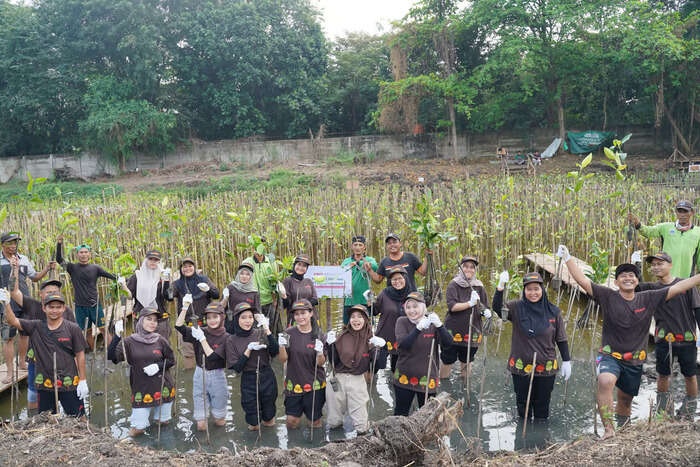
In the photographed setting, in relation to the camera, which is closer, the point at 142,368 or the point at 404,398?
the point at 404,398

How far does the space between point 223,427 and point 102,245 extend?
557 cm

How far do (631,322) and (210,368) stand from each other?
4184 millimetres

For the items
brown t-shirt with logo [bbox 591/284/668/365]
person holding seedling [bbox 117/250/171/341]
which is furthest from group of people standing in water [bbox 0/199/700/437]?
person holding seedling [bbox 117/250/171/341]

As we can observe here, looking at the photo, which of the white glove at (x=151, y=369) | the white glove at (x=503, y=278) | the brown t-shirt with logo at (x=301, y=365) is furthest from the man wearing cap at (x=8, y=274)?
the white glove at (x=503, y=278)

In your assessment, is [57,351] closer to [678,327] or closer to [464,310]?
[464,310]

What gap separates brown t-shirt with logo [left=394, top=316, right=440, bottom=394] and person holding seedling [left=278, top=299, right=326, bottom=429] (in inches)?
31.9

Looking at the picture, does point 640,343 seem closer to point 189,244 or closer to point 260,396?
point 260,396

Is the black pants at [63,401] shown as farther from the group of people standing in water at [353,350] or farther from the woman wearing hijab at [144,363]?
the woman wearing hijab at [144,363]

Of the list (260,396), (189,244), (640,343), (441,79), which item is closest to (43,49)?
(441,79)

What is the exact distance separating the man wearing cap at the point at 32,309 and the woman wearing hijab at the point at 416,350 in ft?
11.7

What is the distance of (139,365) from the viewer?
5.56 metres

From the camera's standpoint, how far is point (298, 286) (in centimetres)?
700

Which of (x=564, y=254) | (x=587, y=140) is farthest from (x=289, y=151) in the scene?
(x=564, y=254)

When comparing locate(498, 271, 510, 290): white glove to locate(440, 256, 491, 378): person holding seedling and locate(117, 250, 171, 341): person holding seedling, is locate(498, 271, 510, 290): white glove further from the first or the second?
locate(117, 250, 171, 341): person holding seedling
